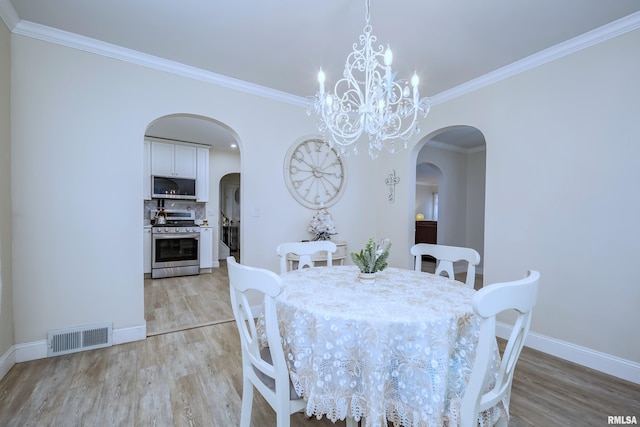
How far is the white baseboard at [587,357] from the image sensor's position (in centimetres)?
198

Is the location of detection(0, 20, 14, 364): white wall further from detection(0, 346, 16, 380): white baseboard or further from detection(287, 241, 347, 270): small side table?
detection(287, 241, 347, 270): small side table

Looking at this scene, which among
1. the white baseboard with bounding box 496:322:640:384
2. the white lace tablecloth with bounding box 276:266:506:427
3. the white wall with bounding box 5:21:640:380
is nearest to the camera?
the white lace tablecloth with bounding box 276:266:506:427

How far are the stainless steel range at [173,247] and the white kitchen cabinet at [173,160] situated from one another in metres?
0.76

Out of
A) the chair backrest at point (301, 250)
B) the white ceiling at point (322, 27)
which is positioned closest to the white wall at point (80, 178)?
the white ceiling at point (322, 27)

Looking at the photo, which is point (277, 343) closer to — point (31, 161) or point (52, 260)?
point (52, 260)

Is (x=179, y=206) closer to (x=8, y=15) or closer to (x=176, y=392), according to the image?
(x=8, y=15)

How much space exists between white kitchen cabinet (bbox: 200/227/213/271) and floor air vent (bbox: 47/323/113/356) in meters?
3.09

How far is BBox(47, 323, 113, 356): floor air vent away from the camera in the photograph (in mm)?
2234

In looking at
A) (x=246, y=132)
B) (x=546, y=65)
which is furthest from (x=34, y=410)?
(x=546, y=65)

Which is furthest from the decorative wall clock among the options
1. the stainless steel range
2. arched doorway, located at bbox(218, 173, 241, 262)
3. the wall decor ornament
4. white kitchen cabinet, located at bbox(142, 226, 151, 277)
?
arched doorway, located at bbox(218, 173, 241, 262)

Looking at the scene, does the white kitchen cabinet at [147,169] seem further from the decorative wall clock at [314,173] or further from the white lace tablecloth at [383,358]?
the white lace tablecloth at [383,358]

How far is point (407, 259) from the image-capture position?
3.60 meters

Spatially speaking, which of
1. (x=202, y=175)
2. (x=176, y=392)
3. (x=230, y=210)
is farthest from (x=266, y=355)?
(x=230, y=210)

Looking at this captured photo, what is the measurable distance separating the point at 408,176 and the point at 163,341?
3.18 meters
